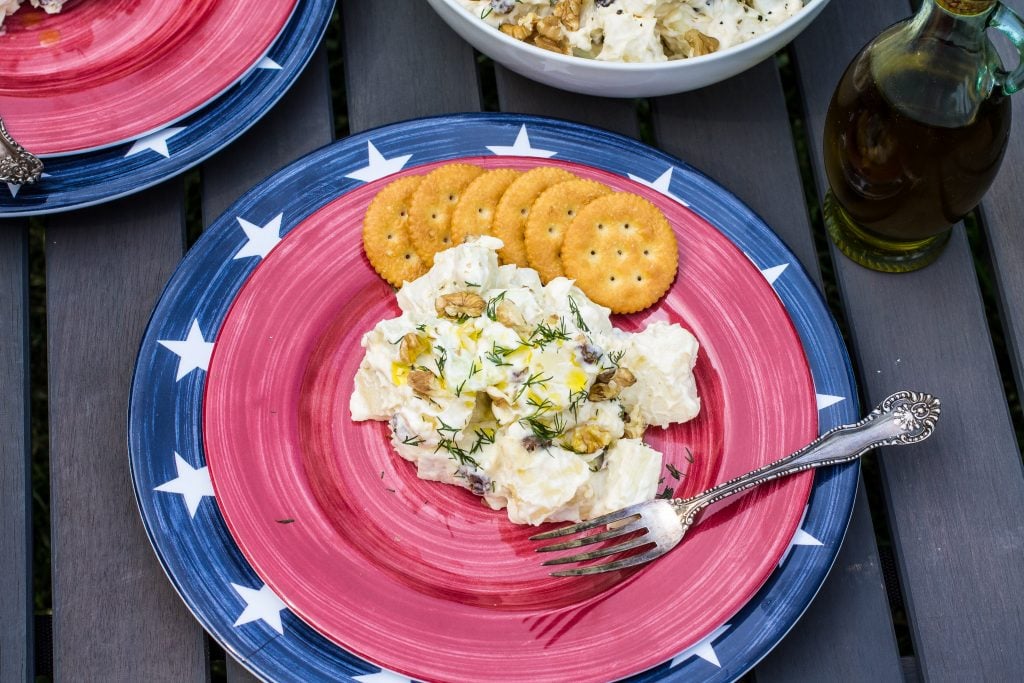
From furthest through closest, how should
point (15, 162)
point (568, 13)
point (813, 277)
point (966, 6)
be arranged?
1. point (813, 277)
2. point (568, 13)
3. point (15, 162)
4. point (966, 6)

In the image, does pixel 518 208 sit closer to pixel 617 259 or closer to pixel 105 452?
pixel 617 259

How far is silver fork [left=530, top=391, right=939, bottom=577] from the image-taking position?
1771mm

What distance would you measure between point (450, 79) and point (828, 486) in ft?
3.84

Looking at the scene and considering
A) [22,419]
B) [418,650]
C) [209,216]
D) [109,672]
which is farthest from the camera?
[209,216]

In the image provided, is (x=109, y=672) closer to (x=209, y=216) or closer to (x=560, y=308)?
(x=209, y=216)

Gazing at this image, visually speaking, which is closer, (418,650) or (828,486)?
(418,650)

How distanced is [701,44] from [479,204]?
0.54 m

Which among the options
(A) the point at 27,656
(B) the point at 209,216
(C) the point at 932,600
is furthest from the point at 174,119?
(C) the point at 932,600

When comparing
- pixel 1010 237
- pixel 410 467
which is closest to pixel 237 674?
pixel 410 467

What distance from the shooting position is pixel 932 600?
1939 millimetres

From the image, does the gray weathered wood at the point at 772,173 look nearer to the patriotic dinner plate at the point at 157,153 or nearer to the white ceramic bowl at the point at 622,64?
the white ceramic bowl at the point at 622,64

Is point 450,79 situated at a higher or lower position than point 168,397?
higher

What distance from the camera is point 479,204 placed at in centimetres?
193

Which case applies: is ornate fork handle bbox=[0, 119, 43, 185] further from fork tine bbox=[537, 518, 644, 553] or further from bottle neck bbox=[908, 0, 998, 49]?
bottle neck bbox=[908, 0, 998, 49]
